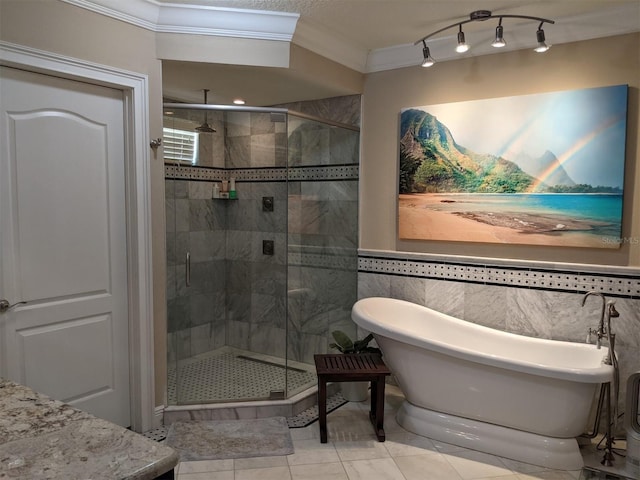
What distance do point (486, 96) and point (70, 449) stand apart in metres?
3.02

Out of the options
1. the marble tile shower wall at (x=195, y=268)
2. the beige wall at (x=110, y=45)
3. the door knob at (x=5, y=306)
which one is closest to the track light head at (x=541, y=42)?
the beige wall at (x=110, y=45)

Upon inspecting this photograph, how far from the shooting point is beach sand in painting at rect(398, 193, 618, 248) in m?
2.89

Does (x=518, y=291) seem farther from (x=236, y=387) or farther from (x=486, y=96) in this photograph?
(x=236, y=387)

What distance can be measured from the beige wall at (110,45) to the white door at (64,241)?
0.16 m

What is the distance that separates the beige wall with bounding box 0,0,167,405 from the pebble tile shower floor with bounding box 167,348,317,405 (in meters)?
0.22

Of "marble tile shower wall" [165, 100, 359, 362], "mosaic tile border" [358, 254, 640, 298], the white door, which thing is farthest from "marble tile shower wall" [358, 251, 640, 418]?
the white door

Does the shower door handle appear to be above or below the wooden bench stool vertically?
above

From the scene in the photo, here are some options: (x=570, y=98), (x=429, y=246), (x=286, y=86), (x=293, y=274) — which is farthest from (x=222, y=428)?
(x=570, y=98)

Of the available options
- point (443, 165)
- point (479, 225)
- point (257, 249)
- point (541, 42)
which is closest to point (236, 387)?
point (257, 249)

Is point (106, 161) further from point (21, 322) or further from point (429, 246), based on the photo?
point (429, 246)

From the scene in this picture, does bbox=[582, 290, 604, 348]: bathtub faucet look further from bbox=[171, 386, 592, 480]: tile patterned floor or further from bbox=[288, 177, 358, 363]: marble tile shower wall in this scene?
bbox=[288, 177, 358, 363]: marble tile shower wall

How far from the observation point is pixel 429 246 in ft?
11.3

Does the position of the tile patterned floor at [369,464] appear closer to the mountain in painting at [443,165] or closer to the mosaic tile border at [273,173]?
the mountain in painting at [443,165]

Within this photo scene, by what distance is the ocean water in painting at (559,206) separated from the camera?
2.78m
